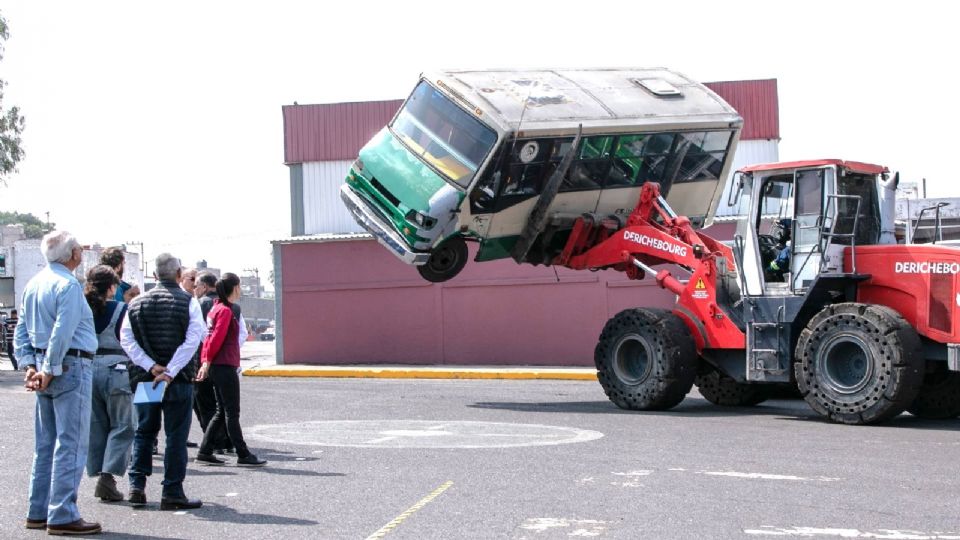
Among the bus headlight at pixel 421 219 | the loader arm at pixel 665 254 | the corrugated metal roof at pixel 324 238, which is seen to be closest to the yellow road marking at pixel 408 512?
the loader arm at pixel 665 254

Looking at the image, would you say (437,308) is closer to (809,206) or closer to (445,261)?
(445,261)

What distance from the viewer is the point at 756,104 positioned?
2639 cm

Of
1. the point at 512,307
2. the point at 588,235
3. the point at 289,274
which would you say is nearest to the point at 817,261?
the point at 588,235

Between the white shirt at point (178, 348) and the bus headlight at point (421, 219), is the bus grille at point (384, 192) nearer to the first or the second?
the bus headlight at point (421, 219)

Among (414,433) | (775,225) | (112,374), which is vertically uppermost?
(775,225)

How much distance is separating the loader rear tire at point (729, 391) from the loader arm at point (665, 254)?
1146 millimetres

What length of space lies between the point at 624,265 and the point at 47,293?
33.4ft

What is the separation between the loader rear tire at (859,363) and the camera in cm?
1317

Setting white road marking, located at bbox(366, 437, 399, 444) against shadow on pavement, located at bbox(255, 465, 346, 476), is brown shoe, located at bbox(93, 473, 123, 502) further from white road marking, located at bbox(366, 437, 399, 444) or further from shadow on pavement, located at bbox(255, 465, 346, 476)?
white road marking, located at bbox(366, 437, 399, 444)

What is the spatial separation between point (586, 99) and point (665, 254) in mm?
2224

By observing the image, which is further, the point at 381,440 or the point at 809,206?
the point at 809,206

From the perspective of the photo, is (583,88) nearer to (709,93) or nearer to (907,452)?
(709,93)

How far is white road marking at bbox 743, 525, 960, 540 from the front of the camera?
7.36 meters

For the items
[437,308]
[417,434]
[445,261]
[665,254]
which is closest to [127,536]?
[417,434]
